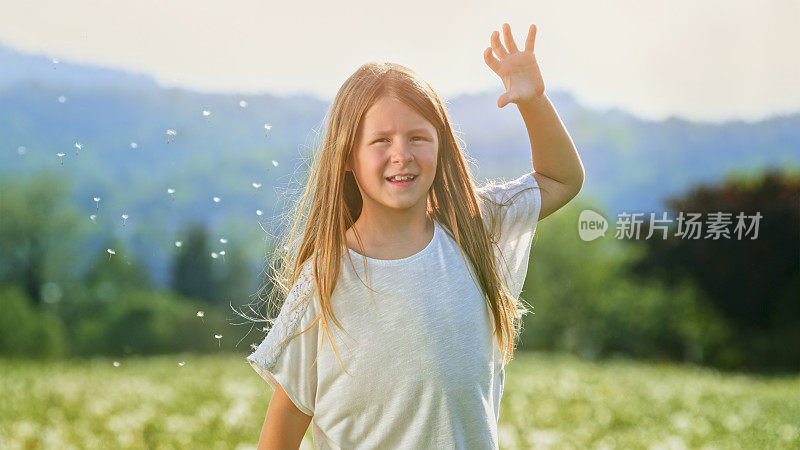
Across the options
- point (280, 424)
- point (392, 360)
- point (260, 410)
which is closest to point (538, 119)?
point (392, 360)

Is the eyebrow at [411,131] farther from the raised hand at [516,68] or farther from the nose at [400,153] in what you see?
the raised hand at [516,68]

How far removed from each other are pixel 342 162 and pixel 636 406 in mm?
3203

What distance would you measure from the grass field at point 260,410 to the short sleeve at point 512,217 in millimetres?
2078

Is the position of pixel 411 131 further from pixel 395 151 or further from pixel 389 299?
pixel 389 299

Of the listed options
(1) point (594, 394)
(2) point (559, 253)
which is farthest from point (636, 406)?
(2) point (559, 253)

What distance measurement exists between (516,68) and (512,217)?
9.8 inches

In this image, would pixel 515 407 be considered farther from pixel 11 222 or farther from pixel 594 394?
pixel 11 222

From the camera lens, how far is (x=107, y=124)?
405 centimetres

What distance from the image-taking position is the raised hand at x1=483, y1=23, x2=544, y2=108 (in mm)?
1223

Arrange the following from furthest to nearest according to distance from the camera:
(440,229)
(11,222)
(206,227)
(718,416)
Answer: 1. (11,222)
2. (206,227)
3. (718,416)
4. (440,229)

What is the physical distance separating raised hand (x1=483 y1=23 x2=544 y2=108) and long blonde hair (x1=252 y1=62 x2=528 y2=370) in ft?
0.37

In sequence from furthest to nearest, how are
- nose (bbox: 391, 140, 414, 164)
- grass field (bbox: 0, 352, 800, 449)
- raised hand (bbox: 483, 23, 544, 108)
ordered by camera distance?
grass field (bbox: 0, 352, 800, 449) → raised hand (bbox: 483, 23, 544, 108) → nose (bbox: 391, 140, 414, 164)

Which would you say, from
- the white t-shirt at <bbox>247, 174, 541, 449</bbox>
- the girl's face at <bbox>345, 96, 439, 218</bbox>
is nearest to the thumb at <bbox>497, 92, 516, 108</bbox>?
the girl's face at <bbox>345, 96, 439, 218</bbox>

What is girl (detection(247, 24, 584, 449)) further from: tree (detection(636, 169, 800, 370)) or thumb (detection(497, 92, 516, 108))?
tree (detection(636, 169, 800, 370))
